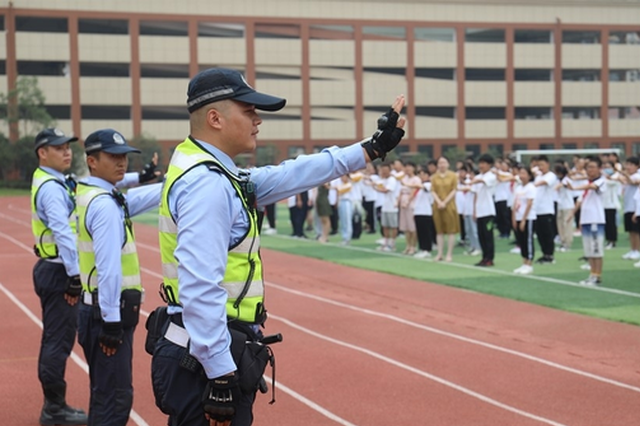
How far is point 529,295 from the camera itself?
1419 cm

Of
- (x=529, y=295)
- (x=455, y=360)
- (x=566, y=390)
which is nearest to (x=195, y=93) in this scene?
(x=566, y=390)

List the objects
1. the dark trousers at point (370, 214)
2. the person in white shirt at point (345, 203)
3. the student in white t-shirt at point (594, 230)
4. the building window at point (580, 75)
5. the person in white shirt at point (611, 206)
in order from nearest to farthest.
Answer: the student in white t-shirt at point (594, 230)
the person in white shirt at point (611, 206)
the person in white shirt at point (345, 203)
the dark trousers at point (370, 214)
the building window at point (580, 75)

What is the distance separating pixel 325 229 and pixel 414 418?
17.9 meters

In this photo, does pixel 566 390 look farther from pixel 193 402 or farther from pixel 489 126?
pixel 489 126

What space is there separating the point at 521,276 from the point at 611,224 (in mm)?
4928

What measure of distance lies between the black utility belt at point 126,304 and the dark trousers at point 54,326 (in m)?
1.20

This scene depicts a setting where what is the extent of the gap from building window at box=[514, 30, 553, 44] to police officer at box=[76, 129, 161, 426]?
6474 centimetres

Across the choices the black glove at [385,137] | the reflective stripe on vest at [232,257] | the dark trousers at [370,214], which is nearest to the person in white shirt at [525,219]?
the dark trousers at [370,214]

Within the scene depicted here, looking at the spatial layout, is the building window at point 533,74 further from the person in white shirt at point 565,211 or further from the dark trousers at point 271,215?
the person in white shirt at point 565,211

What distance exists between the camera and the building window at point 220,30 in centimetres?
6438

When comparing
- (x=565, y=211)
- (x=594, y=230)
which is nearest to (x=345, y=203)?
(x=565, y=211)

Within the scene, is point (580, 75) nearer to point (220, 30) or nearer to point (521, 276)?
point (220, 30)

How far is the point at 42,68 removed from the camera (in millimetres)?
62375

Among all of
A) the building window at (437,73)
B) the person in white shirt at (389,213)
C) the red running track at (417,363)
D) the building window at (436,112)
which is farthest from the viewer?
the building window at (436,112)
